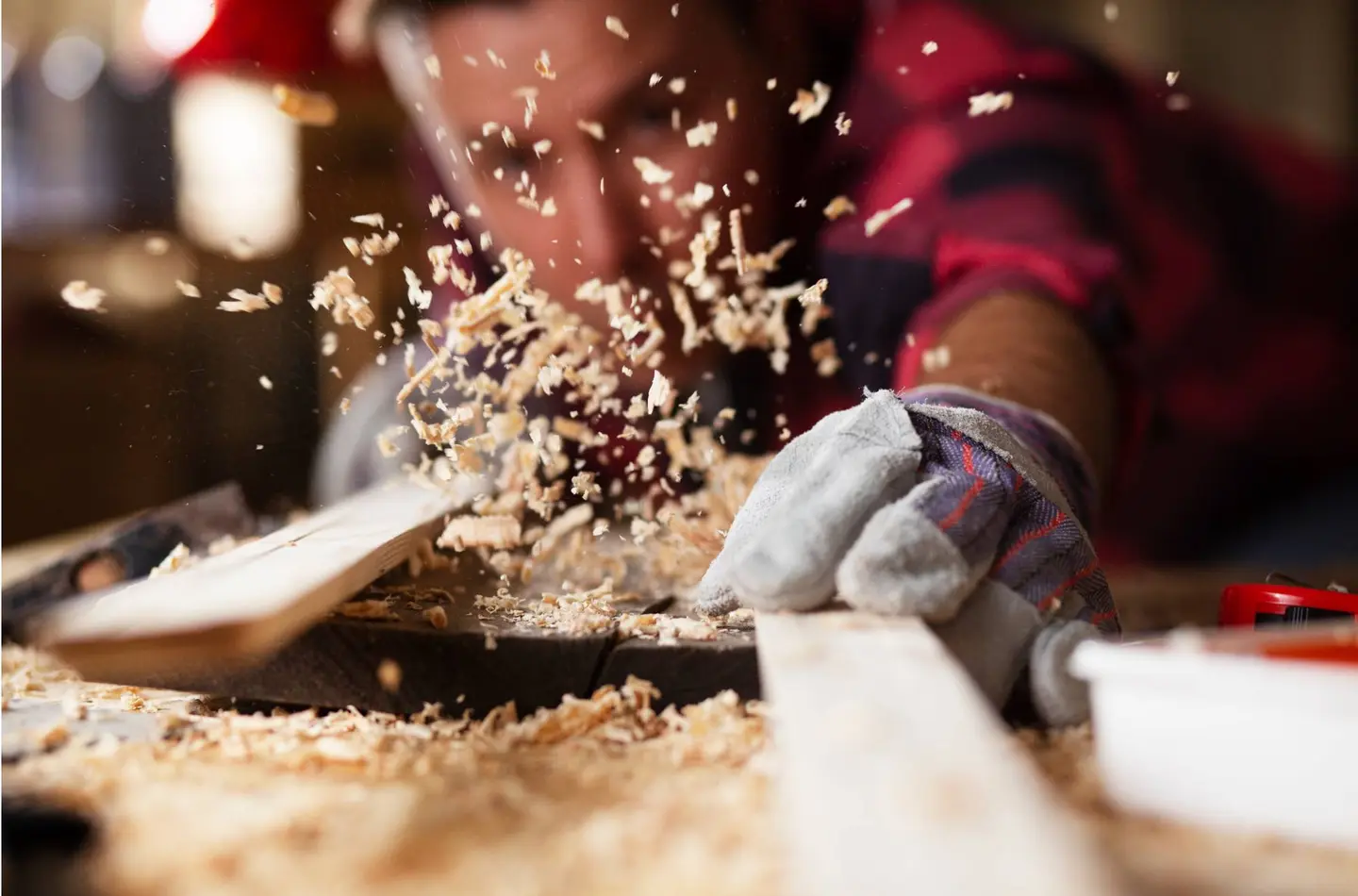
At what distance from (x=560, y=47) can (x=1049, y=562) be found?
33.0 inches

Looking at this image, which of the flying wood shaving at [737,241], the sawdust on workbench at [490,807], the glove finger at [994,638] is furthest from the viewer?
the flying wood shaving at [737,241]

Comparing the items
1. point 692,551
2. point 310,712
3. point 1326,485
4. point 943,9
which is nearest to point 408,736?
point 310,712

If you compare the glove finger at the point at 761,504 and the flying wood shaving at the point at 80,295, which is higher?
the flying wood shaving at the point at 80,295

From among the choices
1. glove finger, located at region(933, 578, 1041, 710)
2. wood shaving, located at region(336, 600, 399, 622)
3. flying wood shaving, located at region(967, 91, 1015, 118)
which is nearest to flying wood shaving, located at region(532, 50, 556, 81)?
flying wood shaving, located at region(967, 91, 1015, 118)

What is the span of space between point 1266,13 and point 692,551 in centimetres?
250

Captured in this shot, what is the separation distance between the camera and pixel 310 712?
36.8 inches

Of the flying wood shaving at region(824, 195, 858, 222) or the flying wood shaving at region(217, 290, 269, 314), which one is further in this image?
the flying wood shaving at region(824, 195, 858, 222)

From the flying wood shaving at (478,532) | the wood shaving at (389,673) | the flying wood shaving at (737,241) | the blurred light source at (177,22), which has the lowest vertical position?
the wood shaving at (389,673)

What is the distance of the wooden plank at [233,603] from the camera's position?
0.70 meters

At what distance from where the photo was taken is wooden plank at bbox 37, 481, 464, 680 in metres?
0.70

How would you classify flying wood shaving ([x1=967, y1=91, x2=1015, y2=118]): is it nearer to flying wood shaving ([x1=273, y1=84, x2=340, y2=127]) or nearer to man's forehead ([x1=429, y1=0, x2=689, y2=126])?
Result: man's forehead ([x1=429, y1=0, x2=689, y2=126])

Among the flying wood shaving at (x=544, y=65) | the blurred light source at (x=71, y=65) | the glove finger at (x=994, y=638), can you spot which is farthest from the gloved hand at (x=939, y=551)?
the blurred light source at (x=71, y=65)

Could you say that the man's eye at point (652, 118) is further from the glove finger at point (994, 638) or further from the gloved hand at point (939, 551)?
the glove finger at point (994, 638)

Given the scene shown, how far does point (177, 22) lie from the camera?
1.34 meters
